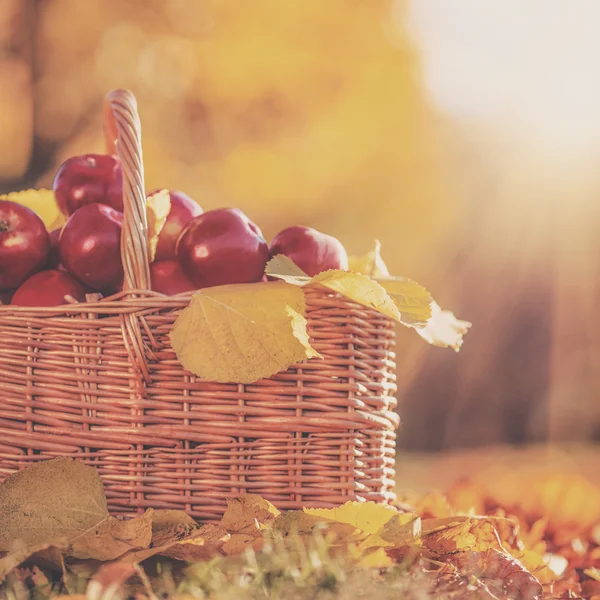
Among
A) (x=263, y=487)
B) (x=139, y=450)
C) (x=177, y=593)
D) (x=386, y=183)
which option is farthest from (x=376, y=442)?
(x=386, y=183)

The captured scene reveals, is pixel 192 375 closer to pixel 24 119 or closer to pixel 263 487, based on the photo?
pixel 263 487

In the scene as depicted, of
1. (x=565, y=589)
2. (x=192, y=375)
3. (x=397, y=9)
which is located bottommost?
(x=565, y=589)

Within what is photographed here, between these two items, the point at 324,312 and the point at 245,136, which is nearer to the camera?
the point at 324,312

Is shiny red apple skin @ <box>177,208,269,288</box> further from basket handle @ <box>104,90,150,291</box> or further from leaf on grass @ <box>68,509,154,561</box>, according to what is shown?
leaf on grass @ <box>68,509,154,561</box>

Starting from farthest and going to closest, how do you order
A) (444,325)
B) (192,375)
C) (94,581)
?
(444,325) < (192,375) < (94,581)

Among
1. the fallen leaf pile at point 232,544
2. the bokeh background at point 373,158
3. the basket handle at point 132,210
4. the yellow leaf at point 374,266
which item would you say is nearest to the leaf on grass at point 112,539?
the fallen leaf pile at point 232,544

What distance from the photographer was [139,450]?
93 cm

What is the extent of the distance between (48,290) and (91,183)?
200 millimetres

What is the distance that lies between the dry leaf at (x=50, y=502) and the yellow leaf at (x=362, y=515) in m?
0.26

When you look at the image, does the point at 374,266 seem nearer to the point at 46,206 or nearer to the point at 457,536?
the point at 457,536

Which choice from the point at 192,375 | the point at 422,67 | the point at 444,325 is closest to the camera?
the point at 192,375

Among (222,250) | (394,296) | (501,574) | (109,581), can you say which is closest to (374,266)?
Result: (394,296)

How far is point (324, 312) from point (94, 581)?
1.40 ft

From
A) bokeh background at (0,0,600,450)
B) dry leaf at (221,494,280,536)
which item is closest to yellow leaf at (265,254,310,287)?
dry leaf at (221,494,280,536)
